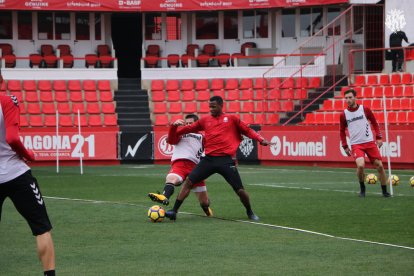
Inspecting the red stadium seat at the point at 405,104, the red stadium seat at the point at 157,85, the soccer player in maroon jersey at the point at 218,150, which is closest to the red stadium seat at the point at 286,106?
the red stadium seat at the point at 157,85

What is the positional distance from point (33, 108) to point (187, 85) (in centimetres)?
656

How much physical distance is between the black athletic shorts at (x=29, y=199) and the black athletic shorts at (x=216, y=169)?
22.7 ft

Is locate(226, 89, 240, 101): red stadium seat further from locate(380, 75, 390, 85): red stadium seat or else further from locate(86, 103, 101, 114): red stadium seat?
locate(380, 75, 390, 85): red stadium seat

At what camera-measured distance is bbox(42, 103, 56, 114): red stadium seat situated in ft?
135

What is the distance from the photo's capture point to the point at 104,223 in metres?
16.1

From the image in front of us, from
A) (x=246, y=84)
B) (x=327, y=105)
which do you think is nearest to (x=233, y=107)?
(x=246, y=84)

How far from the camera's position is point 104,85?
4334cm

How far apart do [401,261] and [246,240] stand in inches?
108

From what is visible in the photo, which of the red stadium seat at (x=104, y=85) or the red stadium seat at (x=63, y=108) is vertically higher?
the red stadium seat at (x=104, y=85)

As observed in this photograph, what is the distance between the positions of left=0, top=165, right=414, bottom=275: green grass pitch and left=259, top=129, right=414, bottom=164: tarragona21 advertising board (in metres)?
7.01

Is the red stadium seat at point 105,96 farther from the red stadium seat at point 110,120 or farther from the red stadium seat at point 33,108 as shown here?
the red stadium seat at point 33,108

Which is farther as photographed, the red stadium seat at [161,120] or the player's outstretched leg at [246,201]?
the red stadium seat at [161,120]

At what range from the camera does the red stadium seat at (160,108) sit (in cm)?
4181

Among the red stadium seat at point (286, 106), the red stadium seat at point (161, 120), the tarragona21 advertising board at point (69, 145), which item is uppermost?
the red stadium seat at point (286, 106)
